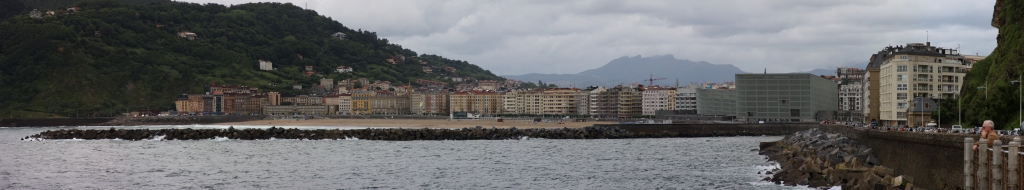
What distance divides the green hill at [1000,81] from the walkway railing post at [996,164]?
26649 mm

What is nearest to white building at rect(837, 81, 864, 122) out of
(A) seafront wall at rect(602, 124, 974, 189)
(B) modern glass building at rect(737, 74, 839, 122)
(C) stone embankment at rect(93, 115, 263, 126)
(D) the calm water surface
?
(B) modern glass building at rect(737, 74, 839, 122)

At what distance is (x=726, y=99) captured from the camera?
11769 cm

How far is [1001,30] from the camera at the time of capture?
48.0 m

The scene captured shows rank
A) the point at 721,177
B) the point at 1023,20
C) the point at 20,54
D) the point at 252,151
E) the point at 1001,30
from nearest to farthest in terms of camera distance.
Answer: the point at 721,177 → the point at 1023,20 → the point at 1001,30 → the point at 252,151 → the point at 20,54

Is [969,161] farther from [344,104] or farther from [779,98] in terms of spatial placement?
[344,104]

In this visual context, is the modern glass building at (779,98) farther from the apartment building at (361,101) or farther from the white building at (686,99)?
the apartment building at (361,101)

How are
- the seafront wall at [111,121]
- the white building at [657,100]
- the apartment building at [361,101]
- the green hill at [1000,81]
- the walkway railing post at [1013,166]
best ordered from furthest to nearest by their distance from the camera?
the apartment building at [361,101], the white building at [657,100], the seafront wall at [111,121], the green hill at [1000,81], the walkway railing post at [1013,166]

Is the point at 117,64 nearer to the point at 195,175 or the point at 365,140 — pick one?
the point at 365,140

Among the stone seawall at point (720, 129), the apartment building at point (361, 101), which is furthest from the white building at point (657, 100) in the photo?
the stone seawall at point (720, 129)

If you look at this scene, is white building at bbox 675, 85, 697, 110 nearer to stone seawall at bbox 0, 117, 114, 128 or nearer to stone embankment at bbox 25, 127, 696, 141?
stone embankment at bbox 25, 127, 696, 141

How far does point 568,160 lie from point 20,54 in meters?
131

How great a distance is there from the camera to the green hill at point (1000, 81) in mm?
40000

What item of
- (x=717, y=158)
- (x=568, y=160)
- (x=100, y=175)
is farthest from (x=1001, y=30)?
(x=100, y=175)

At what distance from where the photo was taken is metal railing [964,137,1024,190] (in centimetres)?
1261
